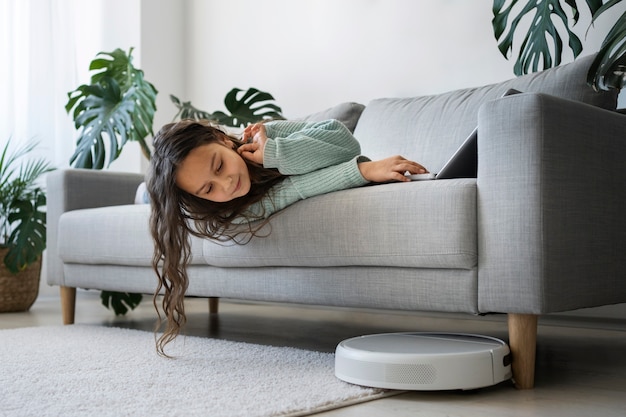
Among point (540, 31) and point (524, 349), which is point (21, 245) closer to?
point (540, 31)

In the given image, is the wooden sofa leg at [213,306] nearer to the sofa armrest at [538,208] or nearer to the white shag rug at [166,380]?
the white shag rug at [166,380]

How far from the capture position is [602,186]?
5.40 ft

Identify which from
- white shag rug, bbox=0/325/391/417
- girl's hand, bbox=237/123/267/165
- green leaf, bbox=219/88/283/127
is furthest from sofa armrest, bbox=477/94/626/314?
green leaf, bbox=219/88/283/127

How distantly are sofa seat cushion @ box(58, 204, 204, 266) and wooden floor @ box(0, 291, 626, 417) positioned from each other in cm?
35

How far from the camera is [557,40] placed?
2.41 metres

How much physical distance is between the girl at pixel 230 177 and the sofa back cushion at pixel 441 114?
0.47 metres

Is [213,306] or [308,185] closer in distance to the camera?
[308,185]

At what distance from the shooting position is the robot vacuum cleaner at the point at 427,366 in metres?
1.42

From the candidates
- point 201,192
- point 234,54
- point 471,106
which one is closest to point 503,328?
point 471,106

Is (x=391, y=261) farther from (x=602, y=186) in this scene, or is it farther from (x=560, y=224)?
(x=602, y=186)

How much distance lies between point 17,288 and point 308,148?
217 cm

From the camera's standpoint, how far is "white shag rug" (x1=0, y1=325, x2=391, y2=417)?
1340 mm

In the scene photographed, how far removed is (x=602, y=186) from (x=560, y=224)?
22 centimetres

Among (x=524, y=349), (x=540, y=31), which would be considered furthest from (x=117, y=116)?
(x=524, y=349)
